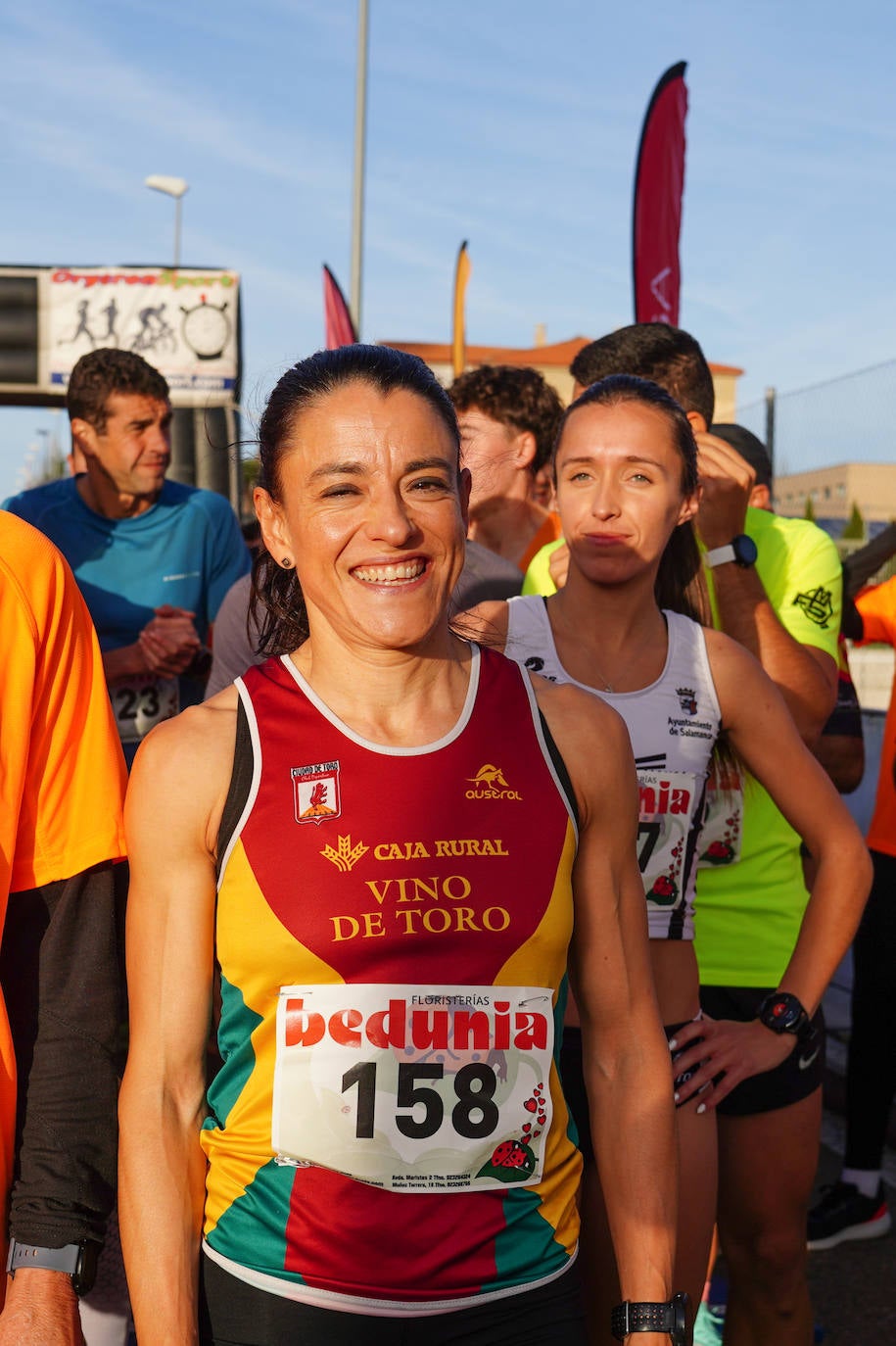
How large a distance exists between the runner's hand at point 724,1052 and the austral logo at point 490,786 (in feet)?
3.13

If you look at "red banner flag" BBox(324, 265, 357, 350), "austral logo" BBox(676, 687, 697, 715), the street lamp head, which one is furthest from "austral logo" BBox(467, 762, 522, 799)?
the street lamp head

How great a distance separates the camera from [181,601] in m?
5.25

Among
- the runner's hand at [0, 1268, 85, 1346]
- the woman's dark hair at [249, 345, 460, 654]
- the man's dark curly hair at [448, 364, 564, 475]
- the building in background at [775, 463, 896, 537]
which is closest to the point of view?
the runner's hand at [0, 1268, 85, 1346]

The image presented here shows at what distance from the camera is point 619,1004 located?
196 centimetres

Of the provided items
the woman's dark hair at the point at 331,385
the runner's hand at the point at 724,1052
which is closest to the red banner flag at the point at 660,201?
the runner's hand at the point at 724,1052

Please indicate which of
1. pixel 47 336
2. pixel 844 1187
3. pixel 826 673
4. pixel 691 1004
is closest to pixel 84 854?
pixel 691 1004

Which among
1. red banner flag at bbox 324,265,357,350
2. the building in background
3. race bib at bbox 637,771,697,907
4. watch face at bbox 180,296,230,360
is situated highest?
red banner flag at bbox 324,265,357,350

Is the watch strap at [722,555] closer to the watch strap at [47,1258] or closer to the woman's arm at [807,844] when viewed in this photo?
the woman's arm at [807,844]

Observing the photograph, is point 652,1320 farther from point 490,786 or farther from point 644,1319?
point 490,786

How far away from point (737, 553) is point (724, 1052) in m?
1.14

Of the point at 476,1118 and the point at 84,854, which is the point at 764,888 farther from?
the point at 84,854

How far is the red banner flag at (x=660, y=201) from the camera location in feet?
26.2

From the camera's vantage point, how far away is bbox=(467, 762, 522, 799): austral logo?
5.98 feet

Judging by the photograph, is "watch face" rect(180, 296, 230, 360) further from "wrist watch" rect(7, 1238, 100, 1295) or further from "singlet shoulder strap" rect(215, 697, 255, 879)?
"wrist watch" rect(7, 1238, 100, 1295)
